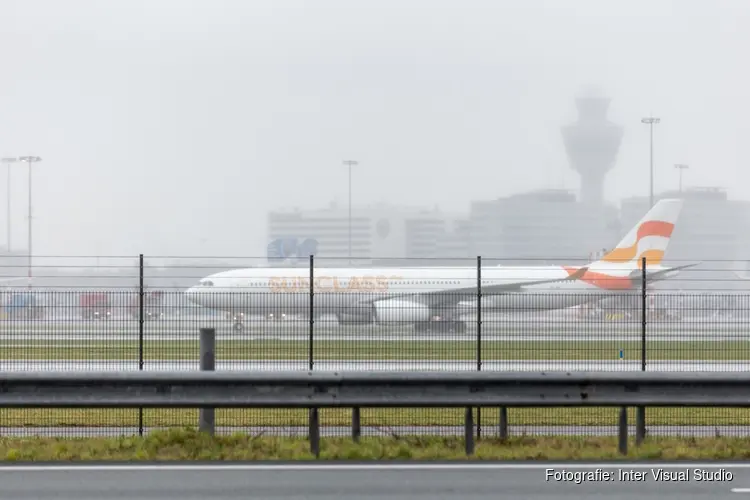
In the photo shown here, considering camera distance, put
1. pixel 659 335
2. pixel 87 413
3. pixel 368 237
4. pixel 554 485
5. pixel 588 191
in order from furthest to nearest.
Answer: pixel 588 191 < pixel 368 237 < pixel 87 413 < pixel 659 335 < pixel 554 485

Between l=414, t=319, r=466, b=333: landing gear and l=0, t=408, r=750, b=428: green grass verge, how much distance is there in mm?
1230

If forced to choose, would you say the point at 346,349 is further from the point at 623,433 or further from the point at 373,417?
the point at 623,433

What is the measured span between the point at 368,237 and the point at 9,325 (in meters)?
68.5

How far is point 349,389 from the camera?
30.5 ft

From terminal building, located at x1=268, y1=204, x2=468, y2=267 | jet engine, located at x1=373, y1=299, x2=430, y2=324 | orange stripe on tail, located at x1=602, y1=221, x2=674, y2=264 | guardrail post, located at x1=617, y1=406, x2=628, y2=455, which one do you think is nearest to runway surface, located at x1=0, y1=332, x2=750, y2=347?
jet engine, located at x1=373, y1=299, x2=430, y2=324

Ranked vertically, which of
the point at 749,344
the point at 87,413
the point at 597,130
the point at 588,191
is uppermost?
the point at 597,130

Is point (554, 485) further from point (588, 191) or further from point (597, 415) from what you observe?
point (588, 191)

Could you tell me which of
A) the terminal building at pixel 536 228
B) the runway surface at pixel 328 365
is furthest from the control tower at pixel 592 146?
the runway surface at pixel 328 365

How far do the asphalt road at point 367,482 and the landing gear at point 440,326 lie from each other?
12.9 feet

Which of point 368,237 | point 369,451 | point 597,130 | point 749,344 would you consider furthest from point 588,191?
point 369,451

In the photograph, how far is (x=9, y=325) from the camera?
44.3ft

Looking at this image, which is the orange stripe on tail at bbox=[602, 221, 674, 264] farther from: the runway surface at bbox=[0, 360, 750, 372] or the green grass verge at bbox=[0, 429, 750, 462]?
the green grass verge at bbox=[0, 429, 750, 462]

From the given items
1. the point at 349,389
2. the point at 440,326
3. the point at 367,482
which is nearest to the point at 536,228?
the point at 440,326

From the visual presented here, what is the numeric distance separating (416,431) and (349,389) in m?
3.08
